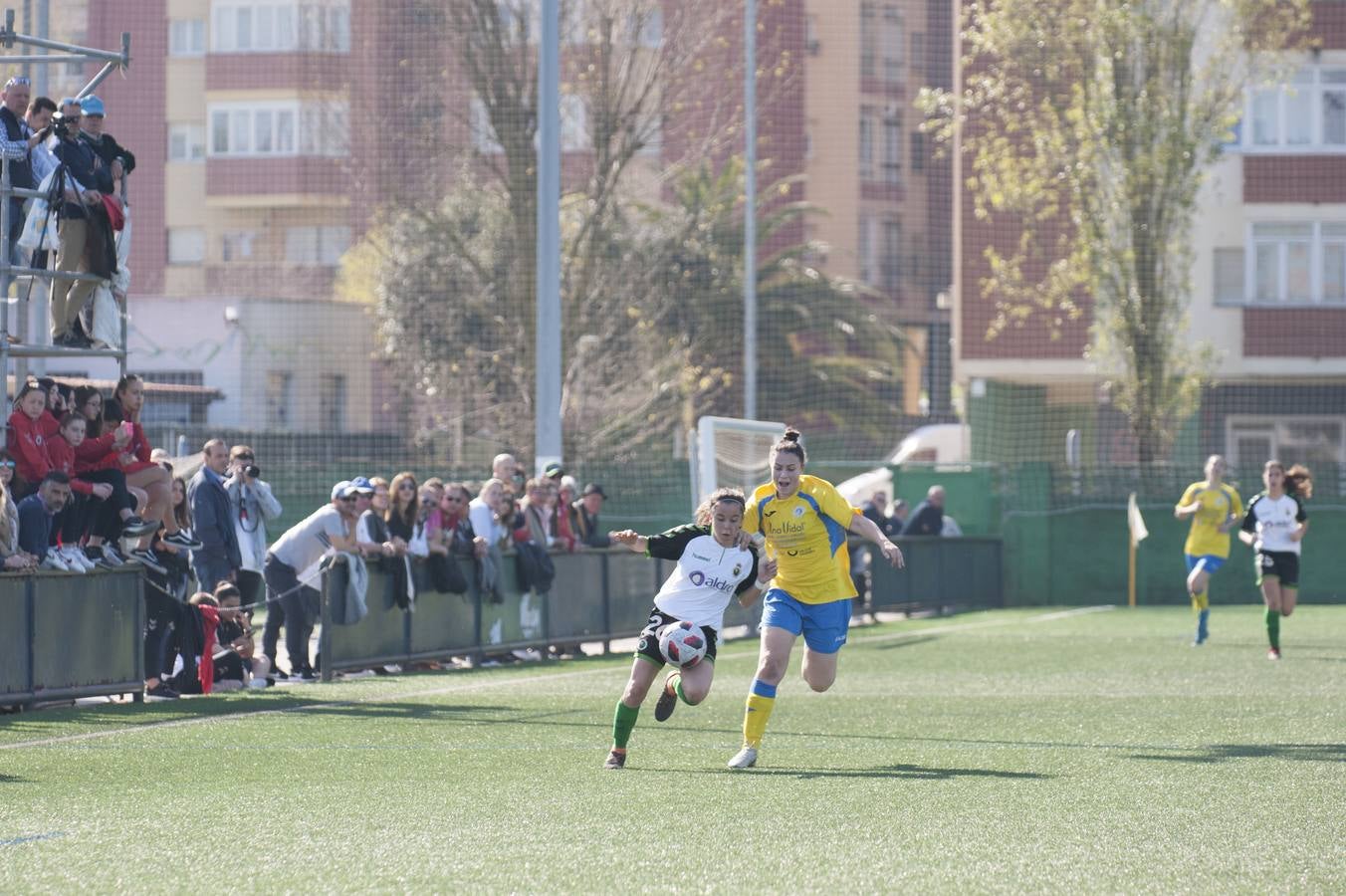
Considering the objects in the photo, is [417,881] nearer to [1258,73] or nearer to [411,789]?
[411,789]

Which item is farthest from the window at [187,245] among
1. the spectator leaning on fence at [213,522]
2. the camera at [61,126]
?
the camera at [61,126]

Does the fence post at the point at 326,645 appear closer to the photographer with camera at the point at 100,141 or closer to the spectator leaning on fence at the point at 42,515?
the spectator leaning on fence at the point at 42,515

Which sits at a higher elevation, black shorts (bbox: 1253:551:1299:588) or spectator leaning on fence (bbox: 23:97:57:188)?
spectator leaning on fence (bbox: 23:97:57:188)

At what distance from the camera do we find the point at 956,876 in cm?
736

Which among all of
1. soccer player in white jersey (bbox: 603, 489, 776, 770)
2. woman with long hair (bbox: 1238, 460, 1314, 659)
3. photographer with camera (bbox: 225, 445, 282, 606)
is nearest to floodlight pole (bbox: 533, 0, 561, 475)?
photographer with camera (bbox: 225, 445, 282, 606)

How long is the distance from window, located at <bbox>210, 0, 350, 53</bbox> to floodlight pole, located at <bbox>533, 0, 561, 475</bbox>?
19.7 metres

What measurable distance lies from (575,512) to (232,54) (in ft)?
95.8

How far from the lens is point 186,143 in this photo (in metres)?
49.4

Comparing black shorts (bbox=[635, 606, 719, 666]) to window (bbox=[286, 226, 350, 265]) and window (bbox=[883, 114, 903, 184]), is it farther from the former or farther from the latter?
window (bbox=[883, 114, 903, 184])

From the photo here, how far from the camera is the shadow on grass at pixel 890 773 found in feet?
33.6

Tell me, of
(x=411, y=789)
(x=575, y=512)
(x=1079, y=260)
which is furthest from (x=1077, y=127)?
(x=411, y=789)

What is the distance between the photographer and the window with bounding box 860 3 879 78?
45344 mm

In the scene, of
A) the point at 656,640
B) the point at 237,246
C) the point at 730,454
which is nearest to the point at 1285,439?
the point at 730,454

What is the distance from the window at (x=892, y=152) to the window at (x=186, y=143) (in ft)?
55.6
